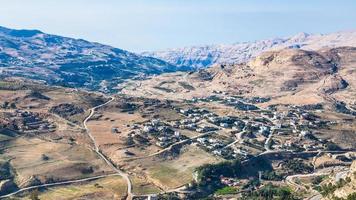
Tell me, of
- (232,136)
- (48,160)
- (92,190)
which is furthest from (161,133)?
(92,190)

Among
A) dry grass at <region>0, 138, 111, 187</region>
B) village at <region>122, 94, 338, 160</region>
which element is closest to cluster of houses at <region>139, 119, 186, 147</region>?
village at <region>122, 94, 338, 160</region>

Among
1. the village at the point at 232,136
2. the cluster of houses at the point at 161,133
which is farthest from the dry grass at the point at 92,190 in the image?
the cluster of houses at the point at 161,133

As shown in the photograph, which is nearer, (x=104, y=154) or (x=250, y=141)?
(x=104, y=154)

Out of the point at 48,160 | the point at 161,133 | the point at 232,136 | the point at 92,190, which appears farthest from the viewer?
the point at 232,136

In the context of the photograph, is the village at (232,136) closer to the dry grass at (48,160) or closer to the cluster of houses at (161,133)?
the cluster of houses at (161,133)

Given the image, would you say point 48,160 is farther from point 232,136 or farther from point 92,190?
point 232,136

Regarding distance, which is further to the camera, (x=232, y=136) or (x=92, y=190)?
(x=232, y=136)

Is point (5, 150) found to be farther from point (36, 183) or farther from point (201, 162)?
point (201, 162)

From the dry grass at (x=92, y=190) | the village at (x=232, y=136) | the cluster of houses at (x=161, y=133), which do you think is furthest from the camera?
the cluster of houses at (x=161, y=133)

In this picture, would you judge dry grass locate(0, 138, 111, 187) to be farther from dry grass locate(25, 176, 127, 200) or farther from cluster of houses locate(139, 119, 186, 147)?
cluster of houses locate(139, 119, 186, 147)

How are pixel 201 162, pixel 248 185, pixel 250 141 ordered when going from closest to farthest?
pixel 248 185 → pixel 201 162 → pixel 250 141

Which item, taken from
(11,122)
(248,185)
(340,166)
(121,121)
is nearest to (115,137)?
(121,121)
